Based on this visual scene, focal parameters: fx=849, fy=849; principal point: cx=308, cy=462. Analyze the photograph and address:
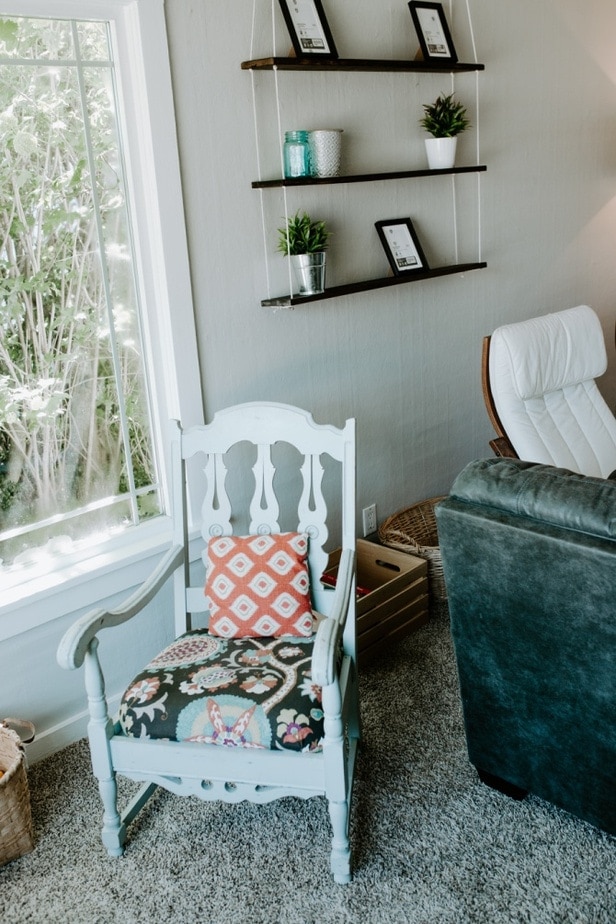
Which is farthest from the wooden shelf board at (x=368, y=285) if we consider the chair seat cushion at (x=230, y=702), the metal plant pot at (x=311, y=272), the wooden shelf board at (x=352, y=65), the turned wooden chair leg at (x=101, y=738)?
the turned wooden chair leg at (x=101, y=738)

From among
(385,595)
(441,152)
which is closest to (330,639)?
(385,595)

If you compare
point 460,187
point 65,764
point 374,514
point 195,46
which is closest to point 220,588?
point 65,764

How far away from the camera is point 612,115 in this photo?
13.2ft

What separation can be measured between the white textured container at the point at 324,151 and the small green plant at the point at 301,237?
0.15 m

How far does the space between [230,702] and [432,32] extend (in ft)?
7.90

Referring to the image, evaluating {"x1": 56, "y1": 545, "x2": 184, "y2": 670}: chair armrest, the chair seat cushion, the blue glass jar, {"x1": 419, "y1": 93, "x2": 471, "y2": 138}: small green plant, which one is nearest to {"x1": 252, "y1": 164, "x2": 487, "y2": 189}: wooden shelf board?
the blue glass jar

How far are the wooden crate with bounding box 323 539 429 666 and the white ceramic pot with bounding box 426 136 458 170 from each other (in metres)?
1.38

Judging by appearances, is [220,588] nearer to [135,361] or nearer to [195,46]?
[135,361]

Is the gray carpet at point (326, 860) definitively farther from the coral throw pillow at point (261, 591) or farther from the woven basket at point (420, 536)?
the woven basket at point (420, 536)

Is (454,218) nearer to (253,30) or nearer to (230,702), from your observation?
(253,30)

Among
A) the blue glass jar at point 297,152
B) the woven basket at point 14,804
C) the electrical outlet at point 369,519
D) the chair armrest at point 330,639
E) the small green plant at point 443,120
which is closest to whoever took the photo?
the chair armrest at point 330,639

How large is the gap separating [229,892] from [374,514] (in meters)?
1.57

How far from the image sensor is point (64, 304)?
230cm

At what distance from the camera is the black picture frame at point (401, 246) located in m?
2.95
